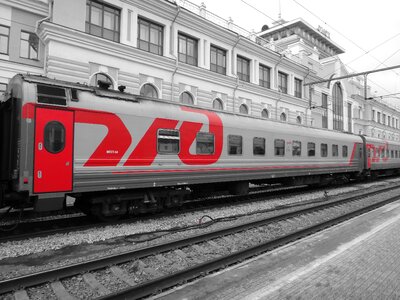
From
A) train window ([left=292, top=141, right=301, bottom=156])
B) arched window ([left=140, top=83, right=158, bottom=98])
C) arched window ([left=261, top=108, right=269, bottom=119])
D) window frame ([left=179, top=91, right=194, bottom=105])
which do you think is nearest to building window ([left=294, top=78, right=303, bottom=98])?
arched window ([left=261, top=108, right=269, bottom=119])

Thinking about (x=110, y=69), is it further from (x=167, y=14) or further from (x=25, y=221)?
(x=25, y=221)

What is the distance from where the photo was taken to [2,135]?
7172 millimetres

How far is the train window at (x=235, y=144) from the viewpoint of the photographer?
10.7 metres

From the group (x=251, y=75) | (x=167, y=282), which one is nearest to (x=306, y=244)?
(x=167, y=282)

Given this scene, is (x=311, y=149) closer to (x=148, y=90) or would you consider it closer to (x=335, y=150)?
(x=335, y=150)

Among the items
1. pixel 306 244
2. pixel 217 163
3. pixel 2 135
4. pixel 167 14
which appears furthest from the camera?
pixel 167 14

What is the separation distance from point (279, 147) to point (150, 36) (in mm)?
12086

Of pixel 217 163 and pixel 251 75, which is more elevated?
pixel 251 75

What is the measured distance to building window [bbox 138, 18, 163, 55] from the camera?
19.3m

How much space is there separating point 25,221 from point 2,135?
2.41 meters

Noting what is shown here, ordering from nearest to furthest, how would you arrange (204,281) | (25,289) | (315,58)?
(25,289) < (204,281) < (315,58)

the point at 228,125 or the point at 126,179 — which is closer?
the point at 126,179

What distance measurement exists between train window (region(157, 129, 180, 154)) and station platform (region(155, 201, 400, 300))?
433cm

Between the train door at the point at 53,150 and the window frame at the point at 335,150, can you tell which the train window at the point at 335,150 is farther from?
the train door at the point at 53,150
